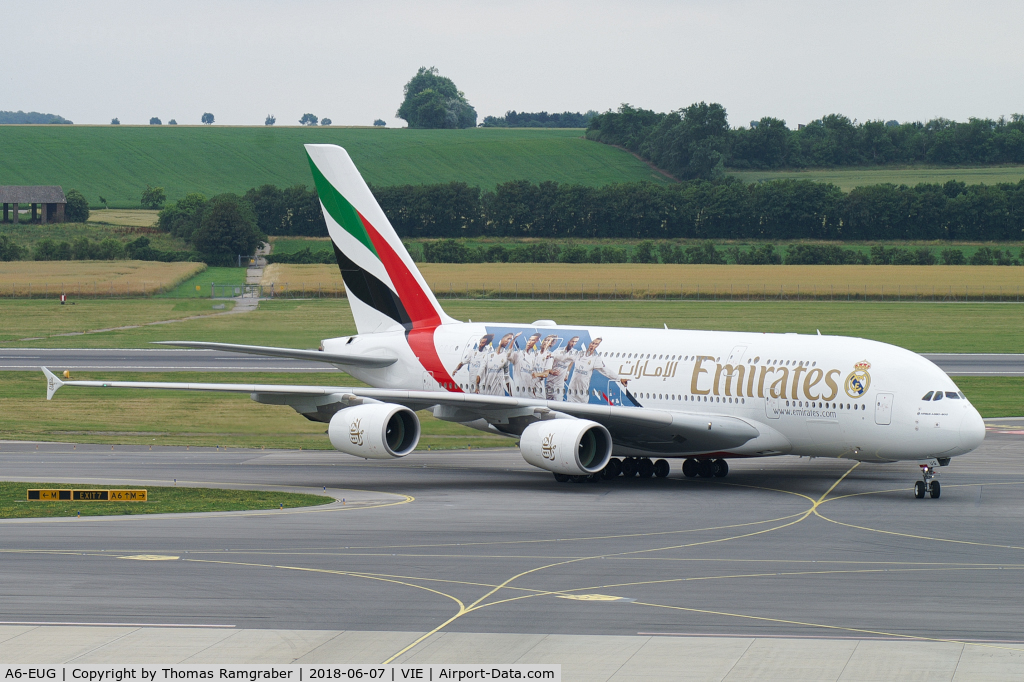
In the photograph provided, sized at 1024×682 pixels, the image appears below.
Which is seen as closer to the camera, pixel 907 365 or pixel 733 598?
pixel 733 598

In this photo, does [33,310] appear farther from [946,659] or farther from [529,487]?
[946,659]

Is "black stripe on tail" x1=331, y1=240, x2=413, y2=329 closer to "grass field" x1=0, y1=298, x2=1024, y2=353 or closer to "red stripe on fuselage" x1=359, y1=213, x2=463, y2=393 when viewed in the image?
"red stripe on fuselage" x1=359, y1=213, x2=463, y2=393

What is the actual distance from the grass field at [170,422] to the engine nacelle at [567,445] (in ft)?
39.3

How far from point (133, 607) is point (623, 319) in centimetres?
7765

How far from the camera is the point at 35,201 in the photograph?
7608 inches

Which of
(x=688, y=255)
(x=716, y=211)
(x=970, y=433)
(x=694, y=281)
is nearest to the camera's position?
(x=970, y=433)

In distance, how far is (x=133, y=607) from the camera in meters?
22.2

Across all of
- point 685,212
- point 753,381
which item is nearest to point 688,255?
point 685,212

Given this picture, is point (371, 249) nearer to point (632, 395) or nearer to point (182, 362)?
point (632, 395)

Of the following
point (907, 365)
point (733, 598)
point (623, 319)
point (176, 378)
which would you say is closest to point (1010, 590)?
point (733, 598)

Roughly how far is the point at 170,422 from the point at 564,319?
1874 inches

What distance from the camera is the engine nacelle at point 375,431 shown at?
38062 mm

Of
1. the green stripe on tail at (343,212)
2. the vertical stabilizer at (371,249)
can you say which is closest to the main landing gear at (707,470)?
the vertical stabilizer at (371,249)

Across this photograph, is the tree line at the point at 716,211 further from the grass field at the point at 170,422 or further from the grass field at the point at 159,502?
the grass field at the point at 159,502
